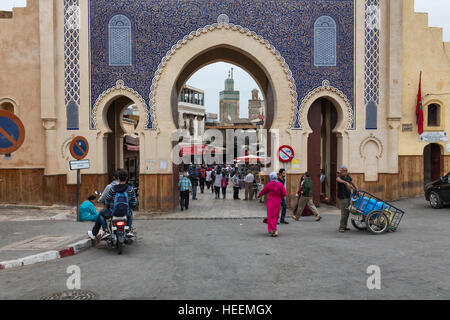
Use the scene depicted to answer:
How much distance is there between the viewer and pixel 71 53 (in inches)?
591

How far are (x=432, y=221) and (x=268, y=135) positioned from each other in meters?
7.94

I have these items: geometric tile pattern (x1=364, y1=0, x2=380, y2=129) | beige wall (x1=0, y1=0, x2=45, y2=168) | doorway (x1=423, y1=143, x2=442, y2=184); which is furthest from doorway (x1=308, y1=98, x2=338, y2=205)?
beige wall (x1=0, y1=0, x2=45, y2=168)

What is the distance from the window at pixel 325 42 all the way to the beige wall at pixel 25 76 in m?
10.8

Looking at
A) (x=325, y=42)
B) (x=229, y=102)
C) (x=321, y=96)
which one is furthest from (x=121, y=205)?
(x=229, y=102)

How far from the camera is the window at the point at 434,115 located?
16750mm

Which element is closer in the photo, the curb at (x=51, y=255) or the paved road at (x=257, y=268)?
the paved road at (x=257, y=268)

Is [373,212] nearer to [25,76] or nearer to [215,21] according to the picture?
[215,21]

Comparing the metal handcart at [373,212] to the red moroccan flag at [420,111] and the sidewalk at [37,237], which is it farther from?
the red moroccan flag at [420,111]

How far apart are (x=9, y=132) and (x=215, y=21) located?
9.61 meters

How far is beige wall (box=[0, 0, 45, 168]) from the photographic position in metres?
15.3

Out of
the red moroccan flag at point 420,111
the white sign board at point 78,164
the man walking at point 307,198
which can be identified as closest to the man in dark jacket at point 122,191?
the white sign board at point 78,164

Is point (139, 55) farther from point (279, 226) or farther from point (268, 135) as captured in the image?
point (279, 226)

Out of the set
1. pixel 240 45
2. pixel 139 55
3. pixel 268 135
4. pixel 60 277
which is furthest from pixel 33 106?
pixel 60 277

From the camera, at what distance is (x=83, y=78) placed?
15008 mm
